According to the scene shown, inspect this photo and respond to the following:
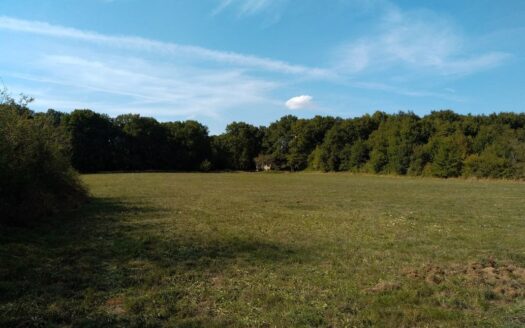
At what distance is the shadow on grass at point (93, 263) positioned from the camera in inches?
260

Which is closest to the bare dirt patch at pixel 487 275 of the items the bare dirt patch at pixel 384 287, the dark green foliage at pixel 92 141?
the bare dirt patch at pixel 384 287

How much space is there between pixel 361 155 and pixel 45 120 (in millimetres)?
90253

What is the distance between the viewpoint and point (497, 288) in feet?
26.0

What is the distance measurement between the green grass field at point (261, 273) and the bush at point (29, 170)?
47.8 inches

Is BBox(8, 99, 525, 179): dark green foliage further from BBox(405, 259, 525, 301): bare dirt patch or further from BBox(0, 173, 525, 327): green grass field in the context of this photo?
BBox(405, 259, 525, 301): bare dirt patch

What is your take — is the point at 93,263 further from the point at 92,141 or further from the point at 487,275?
the point at 92,141

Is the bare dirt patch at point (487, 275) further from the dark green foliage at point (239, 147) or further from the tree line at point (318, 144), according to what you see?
the dark green foliage at point (239, 147)

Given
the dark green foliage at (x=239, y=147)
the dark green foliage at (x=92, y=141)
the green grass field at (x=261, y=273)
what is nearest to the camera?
the green grass field at (x=261, y=273)

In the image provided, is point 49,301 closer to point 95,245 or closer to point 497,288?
point 95,245

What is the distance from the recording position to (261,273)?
9289 millimetres

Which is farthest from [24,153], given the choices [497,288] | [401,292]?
[497,288]

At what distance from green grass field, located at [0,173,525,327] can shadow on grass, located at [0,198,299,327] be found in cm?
3

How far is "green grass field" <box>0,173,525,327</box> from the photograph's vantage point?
6520mm

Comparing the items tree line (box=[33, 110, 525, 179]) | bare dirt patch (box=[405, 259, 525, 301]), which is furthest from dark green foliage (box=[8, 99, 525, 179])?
bare dirt patch (box=[405, 259, 525, 301])
